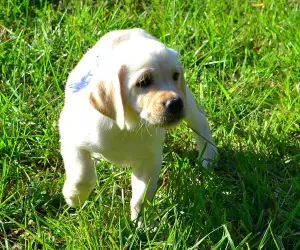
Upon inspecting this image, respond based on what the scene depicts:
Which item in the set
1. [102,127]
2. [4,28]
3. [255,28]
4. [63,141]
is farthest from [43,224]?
[255,28]

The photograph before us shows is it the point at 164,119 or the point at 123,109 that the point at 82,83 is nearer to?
the point at 123,109

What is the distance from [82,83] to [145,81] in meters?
0.39

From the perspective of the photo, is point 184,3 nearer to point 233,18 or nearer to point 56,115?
point 233,18

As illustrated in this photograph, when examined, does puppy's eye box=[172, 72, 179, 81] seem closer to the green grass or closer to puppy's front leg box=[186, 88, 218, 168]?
the green grass

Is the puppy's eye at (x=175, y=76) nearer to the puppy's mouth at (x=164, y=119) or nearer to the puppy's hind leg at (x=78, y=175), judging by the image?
the puppy's mouth at (x=164, y=119)

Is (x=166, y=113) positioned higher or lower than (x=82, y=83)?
higher

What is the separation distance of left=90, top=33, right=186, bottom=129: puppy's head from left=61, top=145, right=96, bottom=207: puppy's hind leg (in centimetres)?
41

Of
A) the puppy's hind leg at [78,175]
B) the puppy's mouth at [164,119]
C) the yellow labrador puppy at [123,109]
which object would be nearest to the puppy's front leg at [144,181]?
the yellow labrador puppy at [123,109]

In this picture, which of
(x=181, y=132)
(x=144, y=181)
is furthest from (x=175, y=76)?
(x=181, y=132)

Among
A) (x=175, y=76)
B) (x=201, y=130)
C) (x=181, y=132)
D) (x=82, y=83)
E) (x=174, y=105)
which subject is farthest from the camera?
(x=181, y=132)

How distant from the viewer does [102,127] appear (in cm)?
324

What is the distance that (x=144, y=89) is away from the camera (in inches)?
121

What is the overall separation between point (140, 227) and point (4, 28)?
2314 millimetres

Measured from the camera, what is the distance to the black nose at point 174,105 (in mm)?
3016
